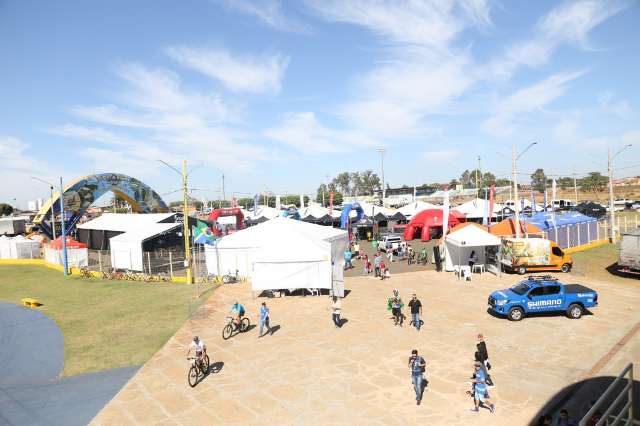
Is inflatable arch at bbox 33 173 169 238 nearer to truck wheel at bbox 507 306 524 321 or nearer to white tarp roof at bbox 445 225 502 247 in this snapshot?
white tarp roof at bbox 445 225 502 247

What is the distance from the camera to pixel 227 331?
1709cm

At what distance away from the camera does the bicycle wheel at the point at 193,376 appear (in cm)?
1285

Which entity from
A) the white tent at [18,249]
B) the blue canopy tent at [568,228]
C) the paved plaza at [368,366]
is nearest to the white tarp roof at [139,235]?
the white tent at [18,249]

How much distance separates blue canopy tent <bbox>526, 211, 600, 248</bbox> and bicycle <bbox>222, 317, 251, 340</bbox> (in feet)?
87.2

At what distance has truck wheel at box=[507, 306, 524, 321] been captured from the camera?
17.7 m

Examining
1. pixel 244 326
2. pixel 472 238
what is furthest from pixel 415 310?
pixel 472 238

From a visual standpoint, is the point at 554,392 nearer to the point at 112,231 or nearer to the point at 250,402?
the point at 250,402

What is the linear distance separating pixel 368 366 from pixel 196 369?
563 cm

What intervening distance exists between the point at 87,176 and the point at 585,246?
5493cm

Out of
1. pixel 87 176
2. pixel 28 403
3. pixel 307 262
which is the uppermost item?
pixel 87 176

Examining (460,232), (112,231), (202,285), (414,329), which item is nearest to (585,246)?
(460,232)

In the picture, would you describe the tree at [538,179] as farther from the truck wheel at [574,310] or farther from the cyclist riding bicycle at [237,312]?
the cyclist riding bicycle at [237,312]

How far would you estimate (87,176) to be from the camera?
50406 mm

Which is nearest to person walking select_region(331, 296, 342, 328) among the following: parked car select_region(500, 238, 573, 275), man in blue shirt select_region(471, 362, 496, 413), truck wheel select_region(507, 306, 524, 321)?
man in blue shirt select_region(471, 362, 496, 413)
